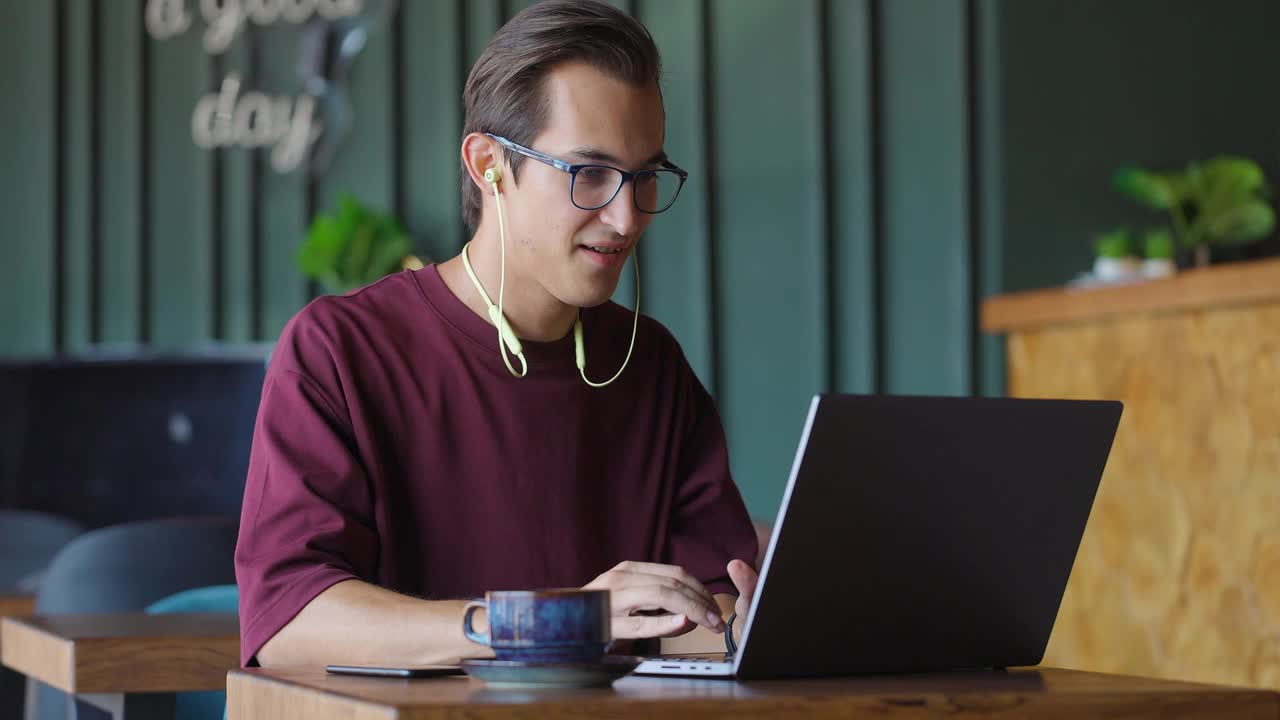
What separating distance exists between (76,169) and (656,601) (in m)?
4.40

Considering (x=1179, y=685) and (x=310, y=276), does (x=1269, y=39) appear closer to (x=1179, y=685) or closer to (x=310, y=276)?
(x=310, y=276)

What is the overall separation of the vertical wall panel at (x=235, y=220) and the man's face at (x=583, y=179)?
3.65m

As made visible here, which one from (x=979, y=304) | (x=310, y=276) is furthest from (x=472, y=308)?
(x=310, y=276)

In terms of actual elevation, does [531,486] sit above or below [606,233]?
below

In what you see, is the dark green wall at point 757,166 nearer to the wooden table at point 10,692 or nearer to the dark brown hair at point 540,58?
the wooden table at point 10,692

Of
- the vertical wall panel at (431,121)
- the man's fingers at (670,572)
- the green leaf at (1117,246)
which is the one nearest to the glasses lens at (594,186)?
the man's fingers at (670,572)

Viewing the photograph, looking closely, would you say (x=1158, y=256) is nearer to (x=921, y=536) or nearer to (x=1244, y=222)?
(x=1244, y=222)

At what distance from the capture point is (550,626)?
42.6 inches

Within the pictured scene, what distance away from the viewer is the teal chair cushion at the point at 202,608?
90.4 inches

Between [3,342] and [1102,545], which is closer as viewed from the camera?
[1102,545]

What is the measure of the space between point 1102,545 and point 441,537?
2496 millimetres

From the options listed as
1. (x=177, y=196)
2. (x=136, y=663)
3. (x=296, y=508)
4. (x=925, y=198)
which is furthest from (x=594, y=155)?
(x=177, y=196)

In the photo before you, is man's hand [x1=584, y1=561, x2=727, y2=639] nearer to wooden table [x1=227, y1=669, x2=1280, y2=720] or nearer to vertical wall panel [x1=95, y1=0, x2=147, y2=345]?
wooden table [x1=227, y1=669, x2=1280, y2=720]

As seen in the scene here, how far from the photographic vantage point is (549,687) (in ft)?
3.55
